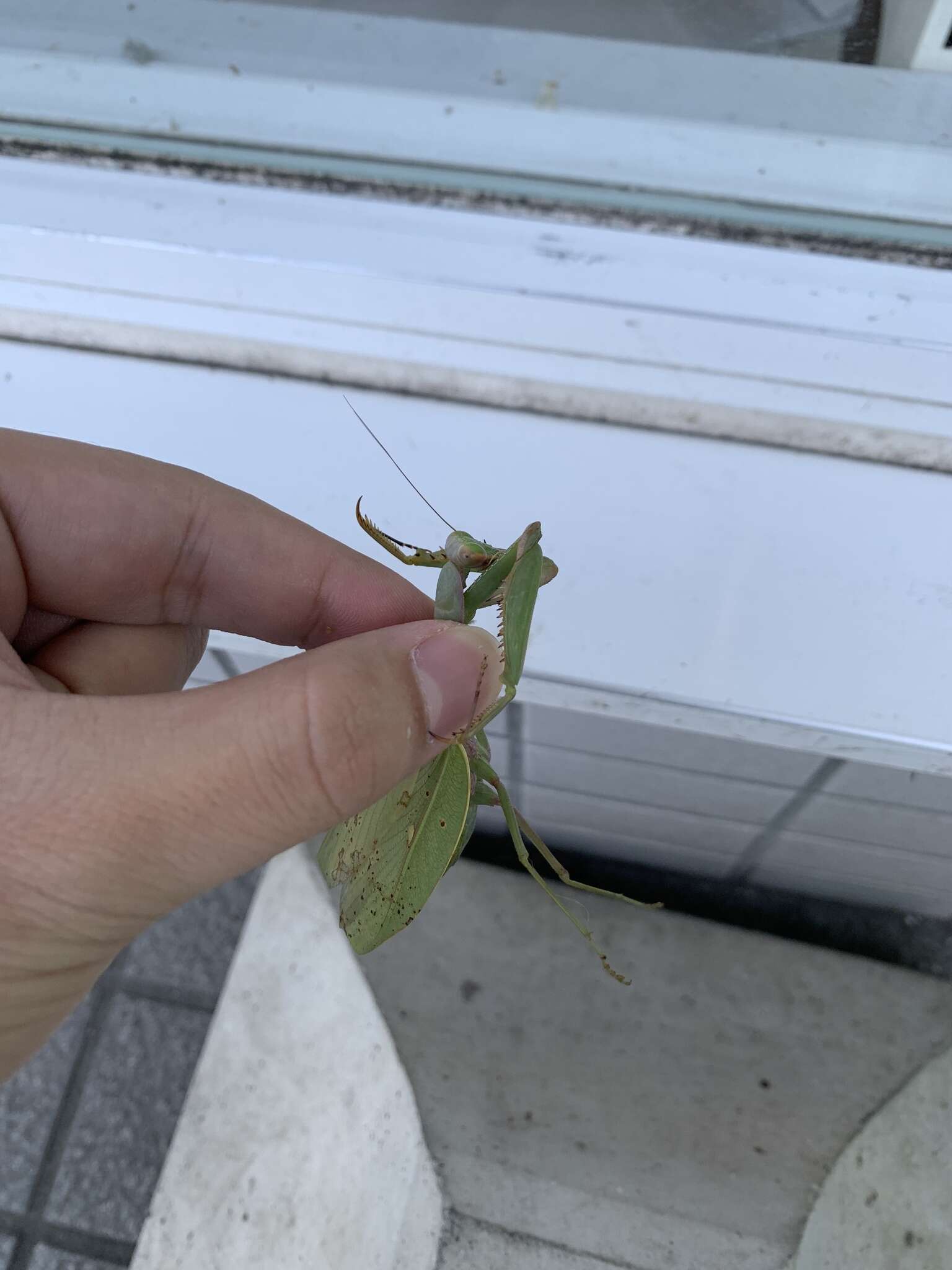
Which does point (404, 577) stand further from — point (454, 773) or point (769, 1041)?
point (769, 1041)

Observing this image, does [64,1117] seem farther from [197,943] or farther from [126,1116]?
[197,943]

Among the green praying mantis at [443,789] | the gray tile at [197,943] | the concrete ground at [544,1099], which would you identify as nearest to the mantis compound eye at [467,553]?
the green praying mantis at [443,789]

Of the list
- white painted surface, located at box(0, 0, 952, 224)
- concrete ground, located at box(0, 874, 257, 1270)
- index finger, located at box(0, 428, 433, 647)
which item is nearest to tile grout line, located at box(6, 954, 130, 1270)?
concrete ground, located at box(0, 874, 257, 1270)

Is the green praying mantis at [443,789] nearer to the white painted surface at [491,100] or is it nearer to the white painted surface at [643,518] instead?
the white painted surface at [643,518]

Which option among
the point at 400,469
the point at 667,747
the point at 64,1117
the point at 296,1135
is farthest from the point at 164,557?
the point at 64,1117

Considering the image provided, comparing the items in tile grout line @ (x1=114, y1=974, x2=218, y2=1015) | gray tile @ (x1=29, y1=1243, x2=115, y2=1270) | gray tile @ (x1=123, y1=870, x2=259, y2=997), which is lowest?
gray tile @ (x1=29, y1=1243, x2=115, y2=1270)

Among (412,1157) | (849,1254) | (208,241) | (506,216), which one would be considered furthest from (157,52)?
(849,1254)

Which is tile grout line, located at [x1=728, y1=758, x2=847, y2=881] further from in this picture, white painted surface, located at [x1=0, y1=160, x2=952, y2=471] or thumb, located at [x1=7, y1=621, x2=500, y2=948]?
thumb, located at [x1=7, y1=621, x2=500, y2=948]
